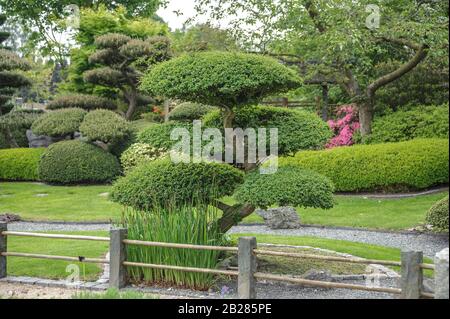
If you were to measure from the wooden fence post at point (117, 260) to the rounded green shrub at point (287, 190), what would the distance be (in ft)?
4.36

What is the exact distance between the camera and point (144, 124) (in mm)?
16844

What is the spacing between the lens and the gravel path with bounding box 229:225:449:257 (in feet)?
29.9

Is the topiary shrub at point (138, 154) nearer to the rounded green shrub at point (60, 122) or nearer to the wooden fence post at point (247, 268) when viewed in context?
the rounded green shrub at point (60, 122)

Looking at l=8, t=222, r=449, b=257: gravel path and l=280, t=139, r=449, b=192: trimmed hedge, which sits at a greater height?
l=280, t=139, r=449, b=192: trimmed hedge

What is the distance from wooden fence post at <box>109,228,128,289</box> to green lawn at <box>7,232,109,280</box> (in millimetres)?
595

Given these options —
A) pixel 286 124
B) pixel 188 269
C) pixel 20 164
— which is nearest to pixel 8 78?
pixel 20 164

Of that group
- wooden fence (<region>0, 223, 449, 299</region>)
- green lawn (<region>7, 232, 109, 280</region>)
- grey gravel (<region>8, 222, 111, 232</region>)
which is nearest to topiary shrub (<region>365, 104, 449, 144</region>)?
grey gravel (<region>8, 222, 111, 232</region>)

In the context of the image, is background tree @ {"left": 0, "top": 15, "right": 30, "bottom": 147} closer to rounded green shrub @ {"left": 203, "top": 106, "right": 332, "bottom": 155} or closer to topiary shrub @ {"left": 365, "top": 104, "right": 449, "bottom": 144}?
topiary shrub @ {"left": 365, "top": 104, "right": 449, "bottom": 144}

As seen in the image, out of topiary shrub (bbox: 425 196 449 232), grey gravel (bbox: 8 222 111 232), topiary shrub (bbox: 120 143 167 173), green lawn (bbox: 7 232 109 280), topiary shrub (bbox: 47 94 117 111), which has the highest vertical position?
topiary shrub (bbox: 47 94 117 111)

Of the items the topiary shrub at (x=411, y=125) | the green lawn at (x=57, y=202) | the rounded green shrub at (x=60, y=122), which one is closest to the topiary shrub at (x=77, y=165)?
the green lawn at (x=57, y=202)

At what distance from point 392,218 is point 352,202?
1.57 metres

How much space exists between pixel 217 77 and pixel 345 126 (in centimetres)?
968

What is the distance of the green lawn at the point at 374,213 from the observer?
418 inches

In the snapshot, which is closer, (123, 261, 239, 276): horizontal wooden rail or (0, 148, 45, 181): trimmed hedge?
(123, 261, 239, 276): horizontal wooden rail
